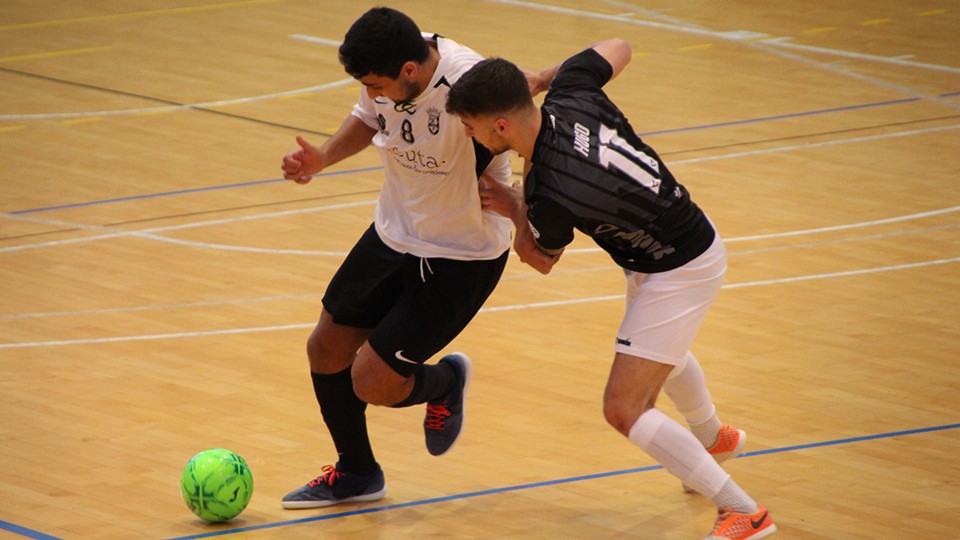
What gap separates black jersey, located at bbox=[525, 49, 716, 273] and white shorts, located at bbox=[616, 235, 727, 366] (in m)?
0.05

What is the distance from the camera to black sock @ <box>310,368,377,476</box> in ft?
19.5

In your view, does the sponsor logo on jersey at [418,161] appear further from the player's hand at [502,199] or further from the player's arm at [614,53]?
the player's arm at [614,53]

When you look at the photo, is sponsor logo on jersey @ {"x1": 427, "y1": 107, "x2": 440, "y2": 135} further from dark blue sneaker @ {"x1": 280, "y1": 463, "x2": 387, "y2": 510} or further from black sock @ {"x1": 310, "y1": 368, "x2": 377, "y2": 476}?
dark blue sneaker @ {"x1": 280, "y1": 463, "x2": 387, "y2": 510}

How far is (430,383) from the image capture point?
6105 mm

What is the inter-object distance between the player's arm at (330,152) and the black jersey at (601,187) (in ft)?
2.93

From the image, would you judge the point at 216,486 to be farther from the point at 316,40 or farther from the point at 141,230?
the point at 316,40

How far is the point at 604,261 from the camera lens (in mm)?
9414

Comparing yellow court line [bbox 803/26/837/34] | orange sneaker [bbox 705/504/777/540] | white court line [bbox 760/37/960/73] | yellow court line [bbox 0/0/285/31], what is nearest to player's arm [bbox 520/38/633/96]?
orange sneaker [bbox 705/504/777/540]

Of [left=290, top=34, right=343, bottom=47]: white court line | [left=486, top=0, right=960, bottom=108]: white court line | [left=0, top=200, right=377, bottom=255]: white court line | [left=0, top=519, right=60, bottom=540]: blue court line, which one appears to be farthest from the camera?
[left=290, top=34, right=343, bottom=47]: white court line

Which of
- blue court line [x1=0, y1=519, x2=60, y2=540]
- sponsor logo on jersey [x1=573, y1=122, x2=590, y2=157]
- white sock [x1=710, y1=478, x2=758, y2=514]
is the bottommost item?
blue court line [x1=0, y1=519, x2=60, y2=540]

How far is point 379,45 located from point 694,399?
1794mm

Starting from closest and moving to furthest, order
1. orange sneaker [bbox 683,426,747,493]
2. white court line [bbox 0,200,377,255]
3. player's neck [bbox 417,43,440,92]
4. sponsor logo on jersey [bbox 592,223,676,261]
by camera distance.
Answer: sponsor logo on jersey [bbox 592,223,676,261]
player's neck [bbox 417,43,440,92]
orange sneaker [bbox 683,426,747,493]
white court line [bbox 0,200,377,255]

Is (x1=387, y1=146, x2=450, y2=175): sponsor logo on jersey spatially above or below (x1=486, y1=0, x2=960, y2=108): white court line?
above

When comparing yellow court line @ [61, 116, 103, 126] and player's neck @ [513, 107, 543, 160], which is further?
yellow court line @ [61, 116, 103, 126]
